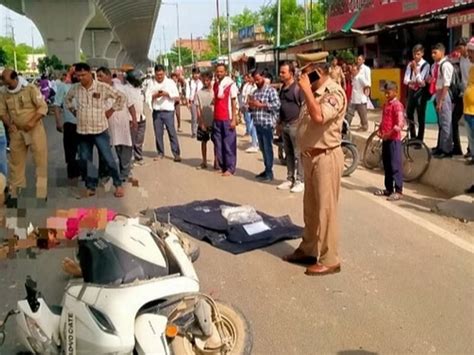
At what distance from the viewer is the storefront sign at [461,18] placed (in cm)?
1366

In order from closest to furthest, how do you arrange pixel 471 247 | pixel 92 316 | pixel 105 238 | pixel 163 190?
pixel 92 316, pixel 105 238, pixel 471 247, pixel 163 190

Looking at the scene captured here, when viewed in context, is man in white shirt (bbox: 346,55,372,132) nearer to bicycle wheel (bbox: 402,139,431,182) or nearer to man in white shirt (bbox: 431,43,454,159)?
bicycle wheel (bbox: 402,139,431,182)

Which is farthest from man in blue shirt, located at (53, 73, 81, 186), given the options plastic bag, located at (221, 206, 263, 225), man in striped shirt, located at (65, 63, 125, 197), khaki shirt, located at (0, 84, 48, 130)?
plastic bag, located at (221, 206, 263, 225)

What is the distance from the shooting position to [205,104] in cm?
1029

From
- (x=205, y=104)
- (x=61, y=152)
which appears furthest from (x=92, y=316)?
(x=61, y=152)

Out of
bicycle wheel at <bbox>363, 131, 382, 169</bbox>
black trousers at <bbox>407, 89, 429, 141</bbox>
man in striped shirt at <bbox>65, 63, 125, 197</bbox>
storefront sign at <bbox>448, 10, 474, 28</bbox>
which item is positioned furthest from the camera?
storefront sign at <bbox>448, 10, 474, 28</bbox>

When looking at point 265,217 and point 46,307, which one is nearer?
point 46,307

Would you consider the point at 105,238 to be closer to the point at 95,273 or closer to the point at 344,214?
the point at 95,273

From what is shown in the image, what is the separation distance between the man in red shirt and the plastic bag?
3.02 m

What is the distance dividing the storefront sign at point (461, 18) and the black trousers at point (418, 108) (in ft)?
13.2

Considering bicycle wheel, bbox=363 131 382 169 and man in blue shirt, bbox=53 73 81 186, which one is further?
bicycle wheel, bbox=363 131 382 169

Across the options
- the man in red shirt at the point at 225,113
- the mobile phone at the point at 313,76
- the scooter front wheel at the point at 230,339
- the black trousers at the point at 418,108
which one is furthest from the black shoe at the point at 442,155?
the scooter front wheel at the point at 230,339

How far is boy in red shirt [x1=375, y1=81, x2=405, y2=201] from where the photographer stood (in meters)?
7.85

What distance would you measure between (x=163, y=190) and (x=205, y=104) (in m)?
2.05
